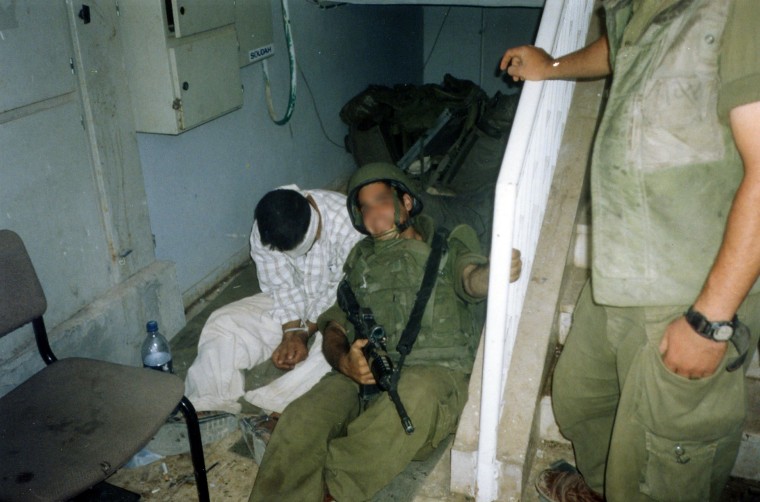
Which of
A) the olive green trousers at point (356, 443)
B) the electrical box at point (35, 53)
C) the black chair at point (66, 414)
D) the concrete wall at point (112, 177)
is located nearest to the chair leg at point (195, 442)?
the black chair at point (66, 414)

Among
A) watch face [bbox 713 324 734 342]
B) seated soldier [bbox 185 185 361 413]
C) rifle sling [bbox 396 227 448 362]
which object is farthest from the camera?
seated soldier [bbox 185 185 361 413]

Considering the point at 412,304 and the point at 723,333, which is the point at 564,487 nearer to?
the point at 412,304

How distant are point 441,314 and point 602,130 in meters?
1.16

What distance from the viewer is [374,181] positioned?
9.80 ft

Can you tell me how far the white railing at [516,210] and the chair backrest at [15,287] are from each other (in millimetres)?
1606

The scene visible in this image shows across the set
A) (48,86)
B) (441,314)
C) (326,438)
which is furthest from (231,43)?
(326,438)

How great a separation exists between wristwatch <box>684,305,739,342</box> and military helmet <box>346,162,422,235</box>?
1.65m

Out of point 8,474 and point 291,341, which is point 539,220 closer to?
point 291,341

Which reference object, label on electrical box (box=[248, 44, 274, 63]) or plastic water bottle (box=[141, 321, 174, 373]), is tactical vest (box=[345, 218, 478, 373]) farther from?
label on electrical box (box=[248, 44, 274, 63])

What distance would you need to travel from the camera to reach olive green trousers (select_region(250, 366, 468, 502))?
240 centimetres

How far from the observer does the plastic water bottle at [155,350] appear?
10.7ft

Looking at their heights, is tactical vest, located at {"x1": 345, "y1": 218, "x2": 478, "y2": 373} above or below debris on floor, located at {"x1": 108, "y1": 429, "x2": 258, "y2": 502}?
above

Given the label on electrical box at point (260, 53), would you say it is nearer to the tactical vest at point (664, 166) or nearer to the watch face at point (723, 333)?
the tactical vest at point (664, 166)

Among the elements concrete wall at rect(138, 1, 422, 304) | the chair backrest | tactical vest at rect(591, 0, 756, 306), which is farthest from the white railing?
concrete wall at rect(138, 1, 422, 304)
